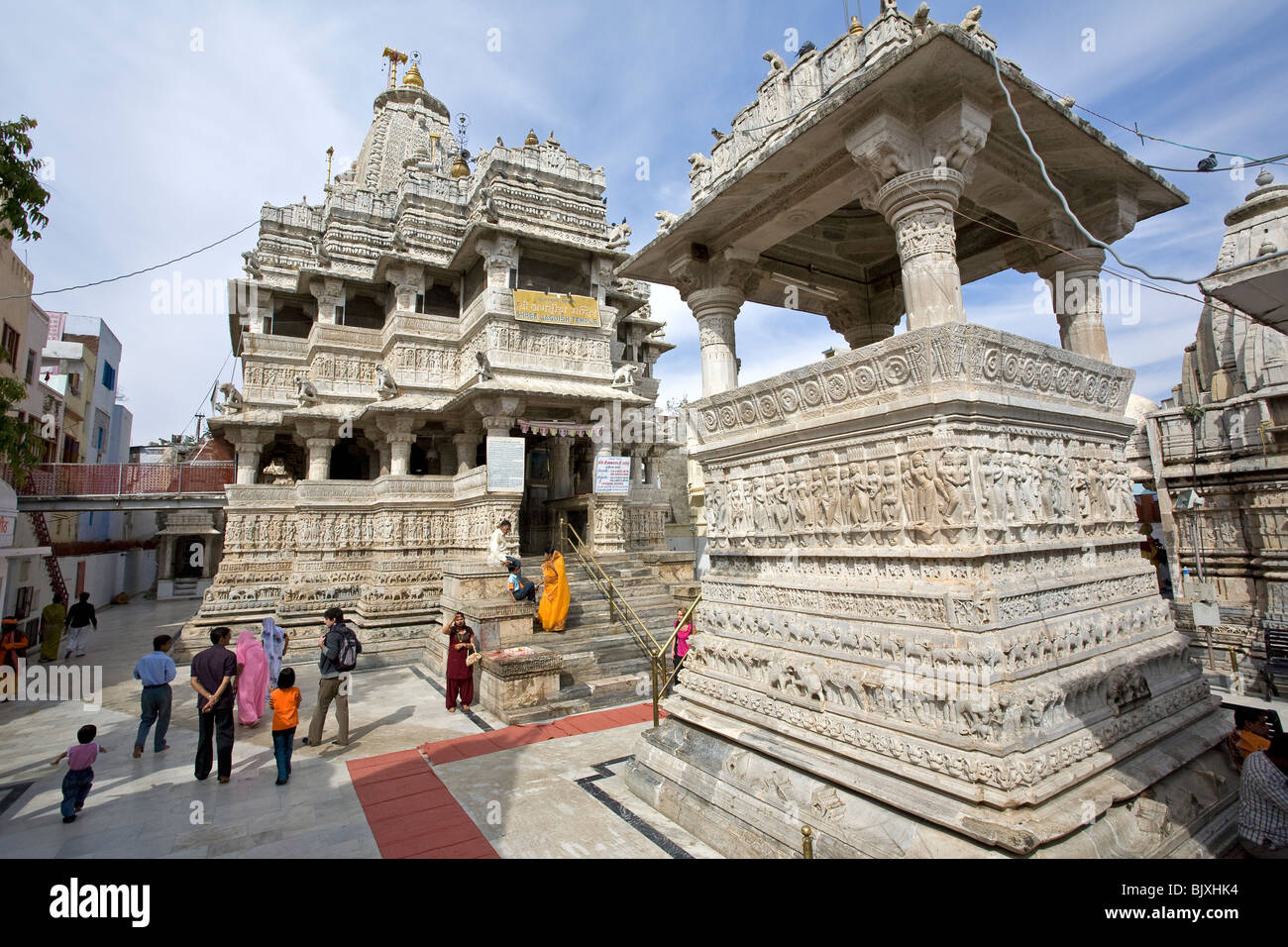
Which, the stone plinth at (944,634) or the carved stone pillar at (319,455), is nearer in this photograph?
the stone plinth at (944,634)

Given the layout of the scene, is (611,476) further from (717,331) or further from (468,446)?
(717,331)

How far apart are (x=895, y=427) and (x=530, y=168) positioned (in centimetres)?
1476

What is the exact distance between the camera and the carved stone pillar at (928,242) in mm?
3836

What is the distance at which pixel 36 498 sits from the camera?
14.7 meters

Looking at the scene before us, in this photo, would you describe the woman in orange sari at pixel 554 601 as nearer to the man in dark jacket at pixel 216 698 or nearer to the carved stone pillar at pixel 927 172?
the man in dark jacket at pixel 216 698

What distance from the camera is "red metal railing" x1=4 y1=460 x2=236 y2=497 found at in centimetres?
1520

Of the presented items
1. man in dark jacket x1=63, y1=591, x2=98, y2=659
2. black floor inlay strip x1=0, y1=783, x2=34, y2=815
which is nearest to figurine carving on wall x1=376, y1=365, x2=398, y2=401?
man in dark jacket x1=63, y1=591, x2=98, y2=659

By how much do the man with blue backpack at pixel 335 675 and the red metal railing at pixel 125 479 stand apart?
12.2 meters

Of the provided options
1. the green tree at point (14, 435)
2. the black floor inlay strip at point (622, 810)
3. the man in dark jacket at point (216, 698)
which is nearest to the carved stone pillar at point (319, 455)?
the man in dark jacket at point (216, 698)

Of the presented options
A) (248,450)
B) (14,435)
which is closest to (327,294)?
(248,450)

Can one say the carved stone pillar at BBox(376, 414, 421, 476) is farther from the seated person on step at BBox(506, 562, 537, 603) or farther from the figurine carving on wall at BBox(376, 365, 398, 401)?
the seated person on step at BBox(506, 562, 537, 603)

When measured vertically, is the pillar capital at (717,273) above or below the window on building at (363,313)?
below

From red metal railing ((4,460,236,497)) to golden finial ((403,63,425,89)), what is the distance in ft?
49.9

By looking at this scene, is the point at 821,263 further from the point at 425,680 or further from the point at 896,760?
the point at 425,680
